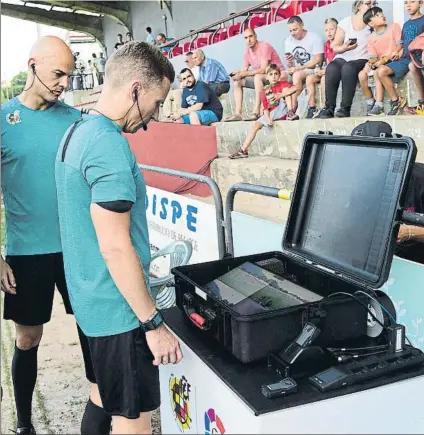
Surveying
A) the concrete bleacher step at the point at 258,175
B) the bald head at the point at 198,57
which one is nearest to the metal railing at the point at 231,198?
the concrete bleacher step at the point at 258,175

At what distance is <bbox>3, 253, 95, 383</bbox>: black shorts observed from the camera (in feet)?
7.27

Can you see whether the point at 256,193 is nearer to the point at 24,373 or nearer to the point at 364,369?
the point at 364,369

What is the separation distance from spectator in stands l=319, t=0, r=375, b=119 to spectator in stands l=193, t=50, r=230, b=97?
294 centimetres

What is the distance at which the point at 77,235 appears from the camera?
151cm

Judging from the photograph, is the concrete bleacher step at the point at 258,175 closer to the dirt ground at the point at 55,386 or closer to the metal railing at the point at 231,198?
the metal railing at the point at 231,198

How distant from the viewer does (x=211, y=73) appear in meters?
8.45

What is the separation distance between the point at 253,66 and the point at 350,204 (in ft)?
19.8

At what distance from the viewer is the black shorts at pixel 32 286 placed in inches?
87.3

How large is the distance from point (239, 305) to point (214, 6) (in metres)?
13.2

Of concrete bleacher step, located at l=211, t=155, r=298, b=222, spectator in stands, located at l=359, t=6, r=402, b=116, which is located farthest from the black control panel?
spectator in stands, located at l=359, t=6, r=402, b=116

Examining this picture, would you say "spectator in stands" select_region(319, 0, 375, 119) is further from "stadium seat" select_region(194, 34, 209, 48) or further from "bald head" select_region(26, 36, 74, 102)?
"stadium seat" select_region(194, 34, 209, 48)

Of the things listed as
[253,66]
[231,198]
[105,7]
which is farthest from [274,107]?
[105,7]

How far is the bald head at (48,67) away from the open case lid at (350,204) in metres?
1.14

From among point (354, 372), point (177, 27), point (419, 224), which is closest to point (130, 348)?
point (354, 372)
